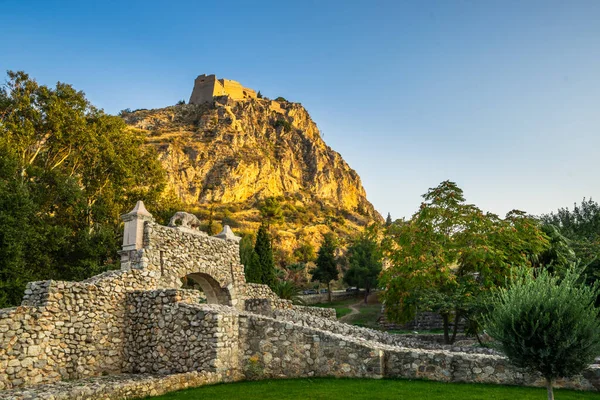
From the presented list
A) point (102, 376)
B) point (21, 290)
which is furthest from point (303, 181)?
point (102, 376)

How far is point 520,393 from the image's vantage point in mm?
9781

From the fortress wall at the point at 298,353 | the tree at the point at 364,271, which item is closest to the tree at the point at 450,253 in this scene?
the fortress wall at the point at 298,353

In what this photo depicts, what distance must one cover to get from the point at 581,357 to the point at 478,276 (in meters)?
11.3

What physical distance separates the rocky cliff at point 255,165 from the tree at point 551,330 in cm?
8040

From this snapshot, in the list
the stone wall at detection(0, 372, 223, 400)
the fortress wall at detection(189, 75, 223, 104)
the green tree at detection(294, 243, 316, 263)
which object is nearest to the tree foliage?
the stone wall at detection(0, 372, 223, 400)

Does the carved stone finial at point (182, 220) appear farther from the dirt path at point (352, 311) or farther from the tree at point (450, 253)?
the dirt path at point (352, 311)

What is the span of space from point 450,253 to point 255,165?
10393 cm

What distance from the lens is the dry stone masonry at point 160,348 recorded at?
10789 millimetres

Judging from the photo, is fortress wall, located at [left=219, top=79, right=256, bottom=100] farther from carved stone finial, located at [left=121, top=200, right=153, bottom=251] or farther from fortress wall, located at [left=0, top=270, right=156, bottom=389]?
fortress wall, located at [left=0, top=270, right=156, bottom=389]

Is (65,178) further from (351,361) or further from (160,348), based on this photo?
(351,361)

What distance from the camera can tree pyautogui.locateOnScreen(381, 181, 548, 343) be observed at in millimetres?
16750

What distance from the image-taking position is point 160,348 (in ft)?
41.9

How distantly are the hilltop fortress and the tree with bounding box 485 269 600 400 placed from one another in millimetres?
136718

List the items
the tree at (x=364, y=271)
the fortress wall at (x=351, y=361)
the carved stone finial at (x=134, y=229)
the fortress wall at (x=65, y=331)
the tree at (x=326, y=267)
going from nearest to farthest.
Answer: the fortress wall at (x=65, y=331), the fortress wall at (x=351, y=361), the carved stone finial at (x=134, y=229), the tree at (x=364, y=271), the tree at (x=326, y=267)
